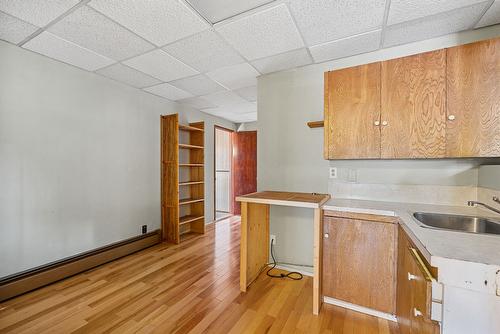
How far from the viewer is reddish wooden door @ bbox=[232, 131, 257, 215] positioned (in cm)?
523

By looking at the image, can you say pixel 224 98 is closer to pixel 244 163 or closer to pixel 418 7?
pixel 244 163

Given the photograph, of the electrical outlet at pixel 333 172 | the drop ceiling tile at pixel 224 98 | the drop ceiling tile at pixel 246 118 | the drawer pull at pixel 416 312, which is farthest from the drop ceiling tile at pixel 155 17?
the drop ceiling tile at pixel 246 118

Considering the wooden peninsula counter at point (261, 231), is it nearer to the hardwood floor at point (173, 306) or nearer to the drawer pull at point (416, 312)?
the hardwood floor at point (173, 306)

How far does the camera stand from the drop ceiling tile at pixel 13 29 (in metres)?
1.70

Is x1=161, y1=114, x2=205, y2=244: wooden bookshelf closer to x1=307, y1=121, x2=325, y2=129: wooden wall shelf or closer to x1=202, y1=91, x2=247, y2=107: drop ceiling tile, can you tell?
x1=202, y1=91, x2=247, y2=107: drop ceiling tile

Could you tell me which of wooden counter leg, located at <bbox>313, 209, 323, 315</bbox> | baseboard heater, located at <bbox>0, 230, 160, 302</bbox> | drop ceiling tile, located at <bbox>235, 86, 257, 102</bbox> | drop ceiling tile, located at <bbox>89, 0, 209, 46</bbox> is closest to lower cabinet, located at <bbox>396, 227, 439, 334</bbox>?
wooden counter leg, located at <bbox>313, 209, 323, 315</bbox>

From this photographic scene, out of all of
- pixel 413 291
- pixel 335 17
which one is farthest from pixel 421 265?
pixel 335 17

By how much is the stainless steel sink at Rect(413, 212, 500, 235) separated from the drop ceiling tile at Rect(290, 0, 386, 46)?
159cm

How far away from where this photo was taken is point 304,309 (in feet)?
5.93

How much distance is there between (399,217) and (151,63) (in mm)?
2881

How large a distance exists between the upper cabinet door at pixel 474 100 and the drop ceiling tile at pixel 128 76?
3176 millimetres

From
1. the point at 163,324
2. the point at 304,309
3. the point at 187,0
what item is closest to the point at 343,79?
the point at 187,0

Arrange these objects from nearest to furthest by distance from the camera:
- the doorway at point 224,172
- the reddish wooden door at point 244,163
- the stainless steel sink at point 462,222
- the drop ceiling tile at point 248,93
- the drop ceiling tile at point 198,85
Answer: the stainless steel sink at point 462,222, the drop ceiling tile at point 198,85, the drop ceiling tile at point 248,93, the reddish wooden door at point 244,163, the doorway at point 224,172

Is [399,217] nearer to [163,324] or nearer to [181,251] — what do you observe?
[163,324]
